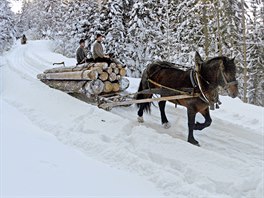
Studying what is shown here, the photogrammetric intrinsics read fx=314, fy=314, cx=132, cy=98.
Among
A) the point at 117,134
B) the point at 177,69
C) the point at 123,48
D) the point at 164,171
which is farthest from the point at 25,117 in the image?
the point at 123,48

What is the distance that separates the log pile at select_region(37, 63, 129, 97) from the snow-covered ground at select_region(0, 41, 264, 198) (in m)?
0.66

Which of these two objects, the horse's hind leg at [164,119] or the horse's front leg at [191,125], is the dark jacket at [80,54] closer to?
the horse's hind leg at [164,119]

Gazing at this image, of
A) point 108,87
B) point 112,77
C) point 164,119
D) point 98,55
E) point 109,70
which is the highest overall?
point 98,55

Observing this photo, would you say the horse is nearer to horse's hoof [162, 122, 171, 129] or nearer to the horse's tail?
horse's hoof [162, 122, 171, 129]

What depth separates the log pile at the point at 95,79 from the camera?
8555 millimetres

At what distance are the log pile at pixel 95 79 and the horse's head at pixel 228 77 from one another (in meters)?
3.88

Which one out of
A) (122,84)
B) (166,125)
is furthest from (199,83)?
(122,84)

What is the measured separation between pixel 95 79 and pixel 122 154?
12.4 feet

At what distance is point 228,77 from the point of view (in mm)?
5512

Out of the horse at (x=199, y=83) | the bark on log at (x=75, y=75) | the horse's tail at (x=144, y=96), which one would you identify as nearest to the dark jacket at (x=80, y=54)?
the bark on log at (x=75, y=75)

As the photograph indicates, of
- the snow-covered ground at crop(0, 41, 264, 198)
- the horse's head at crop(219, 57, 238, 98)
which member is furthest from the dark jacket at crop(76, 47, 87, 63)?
the horse's head at crop(219, 57, 238, 98)

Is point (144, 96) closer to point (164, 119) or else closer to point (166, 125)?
point (164, 119)

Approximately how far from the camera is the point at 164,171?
4.55m

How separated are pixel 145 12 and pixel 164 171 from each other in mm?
17547
